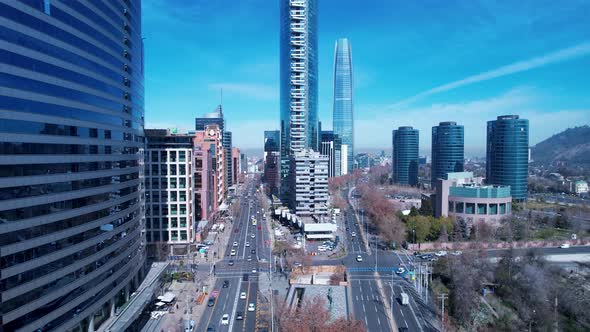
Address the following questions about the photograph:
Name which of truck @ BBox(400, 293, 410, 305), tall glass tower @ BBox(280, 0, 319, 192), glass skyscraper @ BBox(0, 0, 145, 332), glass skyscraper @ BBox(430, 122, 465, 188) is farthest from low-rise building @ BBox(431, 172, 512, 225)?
glass skyscraper @ BBox(0, 0, 145, 332)

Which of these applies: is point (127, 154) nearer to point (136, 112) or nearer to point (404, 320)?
point (136, 112)

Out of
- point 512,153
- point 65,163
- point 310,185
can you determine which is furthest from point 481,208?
point 65,163

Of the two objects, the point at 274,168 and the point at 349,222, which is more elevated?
the point at 274,168

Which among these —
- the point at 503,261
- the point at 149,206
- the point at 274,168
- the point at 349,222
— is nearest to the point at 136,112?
the point at 149,206

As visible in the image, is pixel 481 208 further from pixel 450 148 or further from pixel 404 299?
pixel 450 148

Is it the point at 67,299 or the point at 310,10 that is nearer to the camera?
the point at 67,299

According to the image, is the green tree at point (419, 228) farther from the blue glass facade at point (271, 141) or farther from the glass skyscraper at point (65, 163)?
the blue glass facade at point (271, 141)

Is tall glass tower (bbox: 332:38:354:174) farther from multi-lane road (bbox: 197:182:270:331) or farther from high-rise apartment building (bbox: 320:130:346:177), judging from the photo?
multi-lane road (bbox: 197:182:270:331)
